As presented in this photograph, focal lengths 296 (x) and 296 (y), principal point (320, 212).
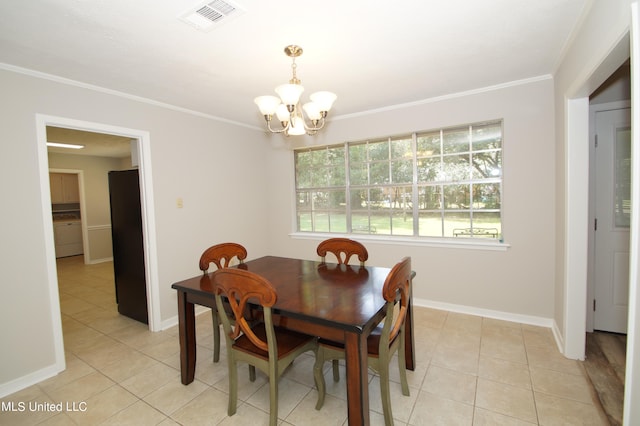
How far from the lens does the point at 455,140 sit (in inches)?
132

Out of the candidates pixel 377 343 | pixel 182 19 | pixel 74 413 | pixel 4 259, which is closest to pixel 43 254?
pixel 4 259

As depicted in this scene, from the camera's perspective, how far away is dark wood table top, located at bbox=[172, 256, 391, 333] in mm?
1554

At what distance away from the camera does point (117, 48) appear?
2.04 m

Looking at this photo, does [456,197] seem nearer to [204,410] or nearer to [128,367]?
[204,410]

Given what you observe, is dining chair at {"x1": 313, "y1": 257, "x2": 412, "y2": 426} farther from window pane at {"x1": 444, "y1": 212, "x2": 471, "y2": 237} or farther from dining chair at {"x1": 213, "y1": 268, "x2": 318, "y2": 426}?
window pane at {"x1": 444, "y1": 212, "x2": 471, "y2": 237}

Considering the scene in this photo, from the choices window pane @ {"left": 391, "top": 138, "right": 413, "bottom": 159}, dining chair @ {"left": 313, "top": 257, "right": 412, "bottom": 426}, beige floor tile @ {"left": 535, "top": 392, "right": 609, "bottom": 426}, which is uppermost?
window pane @ {"left": 391, "top": 138, "right": 413, "bottom": 159}

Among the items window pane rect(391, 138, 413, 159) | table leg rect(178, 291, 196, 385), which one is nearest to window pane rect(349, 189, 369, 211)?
window pane rect(391, 138, 413, 159)

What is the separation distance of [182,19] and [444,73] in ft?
6.94

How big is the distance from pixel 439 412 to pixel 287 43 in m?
2.62

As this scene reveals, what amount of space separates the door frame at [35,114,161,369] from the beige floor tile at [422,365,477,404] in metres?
2.75

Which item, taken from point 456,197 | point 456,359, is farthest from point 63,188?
point 456,359

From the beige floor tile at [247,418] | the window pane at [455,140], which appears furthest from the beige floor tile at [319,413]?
the window pane at [455,140]

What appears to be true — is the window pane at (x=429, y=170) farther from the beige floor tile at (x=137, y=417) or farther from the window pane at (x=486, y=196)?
the beige floor tile at (x=137, y=417)

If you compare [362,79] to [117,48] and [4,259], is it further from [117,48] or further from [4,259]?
[4,259]
